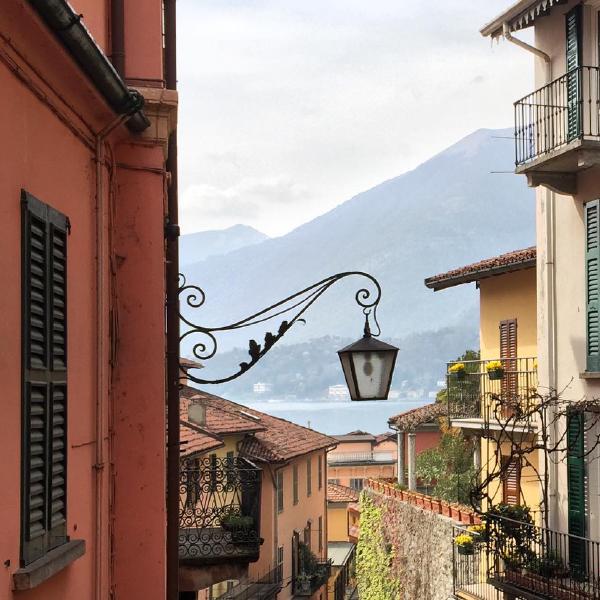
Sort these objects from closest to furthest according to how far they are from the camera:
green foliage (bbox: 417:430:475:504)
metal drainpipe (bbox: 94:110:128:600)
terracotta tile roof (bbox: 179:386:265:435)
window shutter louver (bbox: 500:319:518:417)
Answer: metal drainpipe (bbox: 94:110:128:600), window shutter louver (bbox: 500:319:518:417), terracotta tile roof (bbox: 179:386:265:435), green foliage (bbox: 417:430:475:504)

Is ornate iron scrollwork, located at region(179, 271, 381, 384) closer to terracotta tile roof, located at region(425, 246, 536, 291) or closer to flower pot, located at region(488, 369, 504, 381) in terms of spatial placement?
flower pot, located at region(488, 369, 504, 381)

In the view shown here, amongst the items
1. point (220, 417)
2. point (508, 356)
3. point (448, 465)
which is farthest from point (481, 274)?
point (448, 465)

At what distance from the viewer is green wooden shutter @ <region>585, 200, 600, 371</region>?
17.1 m

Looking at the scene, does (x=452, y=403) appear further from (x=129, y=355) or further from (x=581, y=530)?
(x=129, y=355)

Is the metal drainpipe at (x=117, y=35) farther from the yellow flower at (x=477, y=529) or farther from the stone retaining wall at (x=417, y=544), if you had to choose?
the stone retaining wall at (x=417, y=544)

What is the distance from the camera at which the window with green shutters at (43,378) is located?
206 inches

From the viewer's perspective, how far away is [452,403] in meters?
24.0

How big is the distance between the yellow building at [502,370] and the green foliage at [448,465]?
9.87m

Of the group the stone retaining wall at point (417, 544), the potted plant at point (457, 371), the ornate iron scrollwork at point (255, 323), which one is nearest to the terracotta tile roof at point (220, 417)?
the stone retaining wall at point (417, 544)

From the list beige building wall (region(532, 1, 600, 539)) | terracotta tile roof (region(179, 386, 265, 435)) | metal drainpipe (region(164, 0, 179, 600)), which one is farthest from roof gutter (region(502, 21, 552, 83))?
terracotta tile roof (region(179, 386, 265, 435))

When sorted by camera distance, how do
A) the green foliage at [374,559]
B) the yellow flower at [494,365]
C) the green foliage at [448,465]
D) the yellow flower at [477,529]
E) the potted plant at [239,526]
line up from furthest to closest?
1. the green foliage at [448,465]
2. the green foliage at [374,559]
3. the yellow flower at [494,365]
4. the yellow flower at [477,529]
5. the potted plant at [239,526]

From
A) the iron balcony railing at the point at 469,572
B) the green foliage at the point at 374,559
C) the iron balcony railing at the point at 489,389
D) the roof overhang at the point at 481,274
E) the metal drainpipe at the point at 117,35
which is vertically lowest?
the green foliage at the point at 374,559

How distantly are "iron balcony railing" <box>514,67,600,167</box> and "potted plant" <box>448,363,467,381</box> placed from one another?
5.80 meters

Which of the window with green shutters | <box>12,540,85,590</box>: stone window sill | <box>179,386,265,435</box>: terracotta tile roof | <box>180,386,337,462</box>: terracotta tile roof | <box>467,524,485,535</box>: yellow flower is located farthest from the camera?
<box>180,386,337,462</box>: terracotta tile roof
